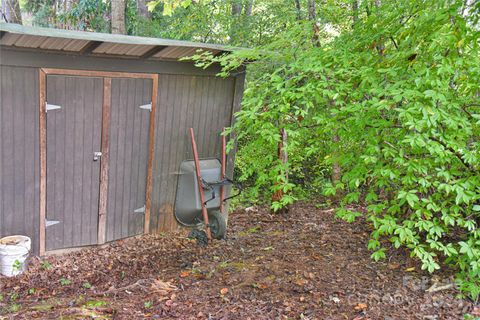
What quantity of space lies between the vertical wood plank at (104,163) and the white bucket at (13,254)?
80 cm

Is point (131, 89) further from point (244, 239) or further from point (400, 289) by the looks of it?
point (400, 289)

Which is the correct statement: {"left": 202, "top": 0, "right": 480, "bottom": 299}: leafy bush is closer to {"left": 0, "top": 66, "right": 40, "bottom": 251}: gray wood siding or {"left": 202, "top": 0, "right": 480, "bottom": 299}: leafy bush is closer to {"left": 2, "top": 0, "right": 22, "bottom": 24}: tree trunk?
{"left": 0, "top": 66, "right": 40, "bottom": 251}: gray wood siding

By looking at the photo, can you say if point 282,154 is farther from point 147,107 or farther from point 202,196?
point 147,107

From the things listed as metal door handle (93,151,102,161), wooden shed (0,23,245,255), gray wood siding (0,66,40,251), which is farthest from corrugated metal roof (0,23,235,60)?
metal door handle (93,151,102,161)

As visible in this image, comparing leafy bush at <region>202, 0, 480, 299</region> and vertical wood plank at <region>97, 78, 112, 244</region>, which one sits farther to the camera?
vertical wood plank at <region>97, 78, 112, 244</region>

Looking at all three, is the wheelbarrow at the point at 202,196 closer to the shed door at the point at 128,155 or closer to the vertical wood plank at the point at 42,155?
the shed door at the point at 128,155

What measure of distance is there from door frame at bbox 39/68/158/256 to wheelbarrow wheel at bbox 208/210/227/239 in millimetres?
758

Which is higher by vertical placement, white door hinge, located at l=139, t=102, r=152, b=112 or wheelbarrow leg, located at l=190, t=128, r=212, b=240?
white door hinge, located at l=139, t=102, r=152, b=112

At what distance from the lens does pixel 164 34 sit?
8.23m

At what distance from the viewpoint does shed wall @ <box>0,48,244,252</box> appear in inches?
150

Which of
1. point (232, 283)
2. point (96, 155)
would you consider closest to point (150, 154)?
point (96, 155)

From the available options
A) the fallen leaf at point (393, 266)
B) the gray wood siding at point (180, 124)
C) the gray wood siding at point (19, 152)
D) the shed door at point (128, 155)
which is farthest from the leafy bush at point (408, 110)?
the gray wood siding at point (19, 152)

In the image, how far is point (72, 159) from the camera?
4.29 metres

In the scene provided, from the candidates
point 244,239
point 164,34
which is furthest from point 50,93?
point 164,34
